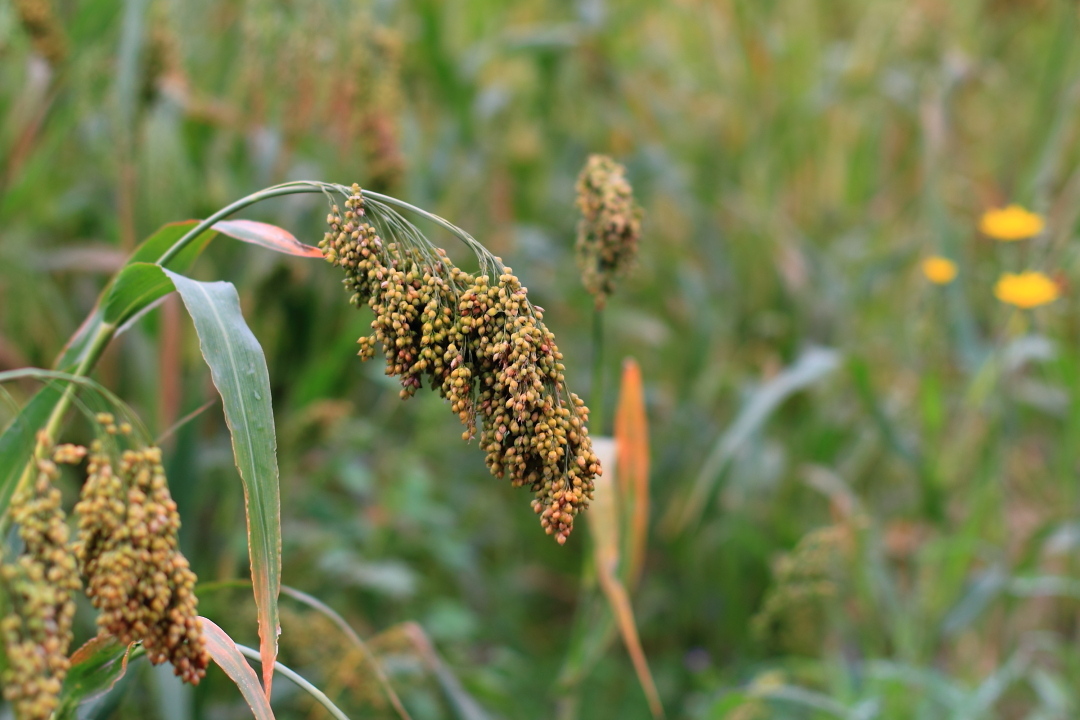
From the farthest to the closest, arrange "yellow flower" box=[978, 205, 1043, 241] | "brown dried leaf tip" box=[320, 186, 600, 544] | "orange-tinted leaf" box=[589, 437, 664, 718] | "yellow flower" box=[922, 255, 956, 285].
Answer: "yellow flower" box=[978, 205, 1043, 241], "yellow flower" box=[922, 255, 956, 285], "orange-tinted leaf" box=[589, 437, 664, 718], "brown dried leaf tip" box=[320, 186, 600, 544]

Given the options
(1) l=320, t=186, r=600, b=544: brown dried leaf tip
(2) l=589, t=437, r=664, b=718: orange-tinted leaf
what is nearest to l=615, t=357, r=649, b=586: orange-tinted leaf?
(2) l=589, t=437, r=664, b=718: orange-tinted leaf

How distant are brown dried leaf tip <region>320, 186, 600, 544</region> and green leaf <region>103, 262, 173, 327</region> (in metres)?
0.23

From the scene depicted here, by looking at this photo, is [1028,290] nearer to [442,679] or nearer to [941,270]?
[941,270]

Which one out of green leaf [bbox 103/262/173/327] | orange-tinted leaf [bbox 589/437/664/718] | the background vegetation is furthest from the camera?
the background vegetation

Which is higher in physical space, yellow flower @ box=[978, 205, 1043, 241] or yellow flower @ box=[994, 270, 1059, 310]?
→ yellow flower @ box=[978, 205, 1043, 241]

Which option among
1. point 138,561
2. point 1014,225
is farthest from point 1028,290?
point 138,561

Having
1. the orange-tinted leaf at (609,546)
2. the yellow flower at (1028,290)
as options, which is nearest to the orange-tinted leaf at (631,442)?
the orange-tinted leaf at (609,546)

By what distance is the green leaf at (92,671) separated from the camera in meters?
0.87

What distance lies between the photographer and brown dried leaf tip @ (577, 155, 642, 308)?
1292 millimetres

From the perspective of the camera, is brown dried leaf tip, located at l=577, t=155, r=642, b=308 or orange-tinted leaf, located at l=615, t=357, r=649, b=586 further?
orange-tinted leaf, located at l=615, t=357, r=649, b=586

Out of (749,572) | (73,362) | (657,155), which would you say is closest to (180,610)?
(73,362)

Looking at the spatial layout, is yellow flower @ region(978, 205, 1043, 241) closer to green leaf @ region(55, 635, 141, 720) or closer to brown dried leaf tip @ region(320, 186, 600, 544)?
brown dried leaf tip @ region(320, 186, 600, 544)

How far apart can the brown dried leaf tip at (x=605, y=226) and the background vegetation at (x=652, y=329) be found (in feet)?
2.35

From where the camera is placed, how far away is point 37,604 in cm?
67
